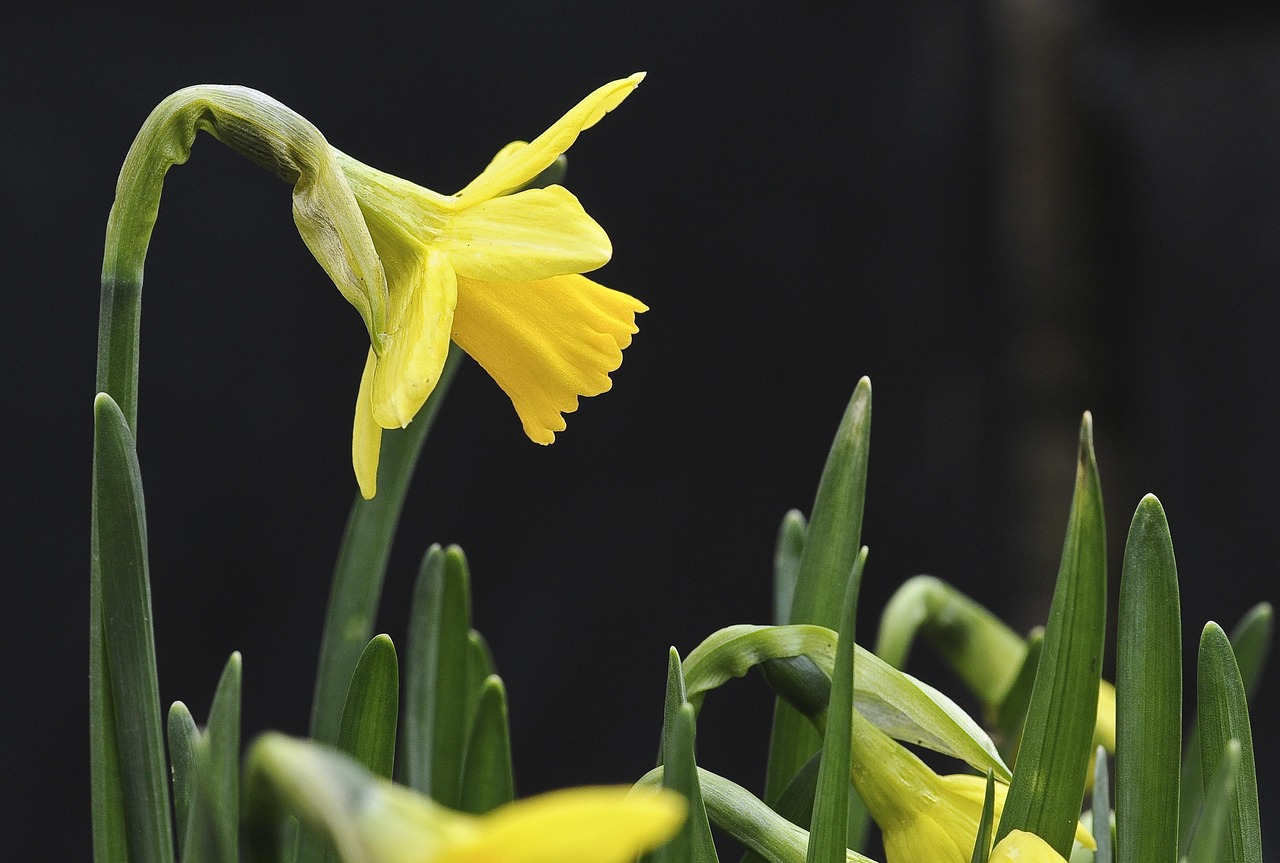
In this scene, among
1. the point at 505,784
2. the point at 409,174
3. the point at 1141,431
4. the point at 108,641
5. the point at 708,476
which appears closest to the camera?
the point at 108,641

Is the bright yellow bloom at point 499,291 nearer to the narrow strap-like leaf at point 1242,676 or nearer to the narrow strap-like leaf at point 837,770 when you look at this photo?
the narrow strap-like leaf at point 837,770

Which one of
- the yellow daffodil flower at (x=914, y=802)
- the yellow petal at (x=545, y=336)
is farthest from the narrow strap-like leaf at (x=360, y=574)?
the yellow daffodil flower at (x=914, y=802)

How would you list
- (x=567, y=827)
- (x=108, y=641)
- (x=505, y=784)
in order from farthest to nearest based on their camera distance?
(x=505, y=784) → (x=108, y=641) → (x=567, y=827)

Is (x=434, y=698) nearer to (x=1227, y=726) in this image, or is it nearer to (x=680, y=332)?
(x=1227, y=726)

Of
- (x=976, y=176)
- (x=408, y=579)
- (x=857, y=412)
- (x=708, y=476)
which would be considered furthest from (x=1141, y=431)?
(x=857, y=412)

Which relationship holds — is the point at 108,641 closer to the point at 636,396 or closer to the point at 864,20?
the point at 636,396

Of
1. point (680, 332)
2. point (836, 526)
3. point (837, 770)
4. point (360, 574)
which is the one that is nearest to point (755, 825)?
point (837, 770)

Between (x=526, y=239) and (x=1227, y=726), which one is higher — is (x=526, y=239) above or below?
above

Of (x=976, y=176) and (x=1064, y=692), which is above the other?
(x=976, y=176)
